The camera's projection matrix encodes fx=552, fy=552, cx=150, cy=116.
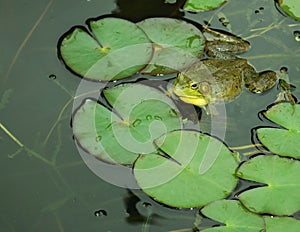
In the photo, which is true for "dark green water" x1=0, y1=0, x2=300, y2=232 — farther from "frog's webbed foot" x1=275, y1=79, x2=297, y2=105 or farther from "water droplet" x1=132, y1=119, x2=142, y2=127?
"water droplet" x1=132, y1=119, x2=142, y2=127

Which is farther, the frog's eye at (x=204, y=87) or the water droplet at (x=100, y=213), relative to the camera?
the frog's eye at (x=204, y=87)

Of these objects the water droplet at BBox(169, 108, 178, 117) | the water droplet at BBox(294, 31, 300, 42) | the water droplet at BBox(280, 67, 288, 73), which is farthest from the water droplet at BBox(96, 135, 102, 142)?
the water droplet at BBox(294, 31, 300, 42)

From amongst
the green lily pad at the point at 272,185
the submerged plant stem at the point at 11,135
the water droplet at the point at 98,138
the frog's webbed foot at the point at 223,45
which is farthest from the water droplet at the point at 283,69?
the submerged plant stem at the point at 11,135

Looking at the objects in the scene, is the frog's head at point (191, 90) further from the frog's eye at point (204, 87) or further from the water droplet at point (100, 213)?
the water droplet at point (100, 213)

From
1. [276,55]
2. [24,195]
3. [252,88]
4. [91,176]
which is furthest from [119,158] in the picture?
[276,55]

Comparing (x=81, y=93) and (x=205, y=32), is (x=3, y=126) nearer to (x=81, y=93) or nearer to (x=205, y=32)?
(x=81, y=93)

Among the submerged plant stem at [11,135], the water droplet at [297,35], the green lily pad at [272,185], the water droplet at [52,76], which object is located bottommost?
the green lily pad at [272,185]
